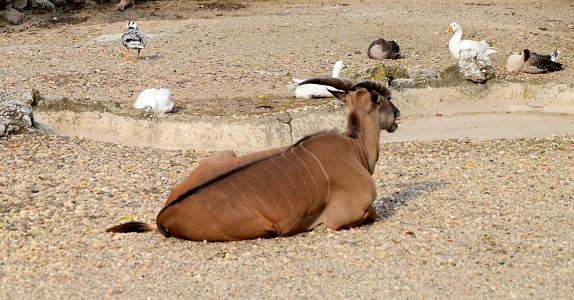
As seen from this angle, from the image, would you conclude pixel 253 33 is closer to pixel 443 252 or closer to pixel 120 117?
pixel 120 117

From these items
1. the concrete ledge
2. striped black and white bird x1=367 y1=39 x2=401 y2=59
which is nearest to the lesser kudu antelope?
the concrete ledge

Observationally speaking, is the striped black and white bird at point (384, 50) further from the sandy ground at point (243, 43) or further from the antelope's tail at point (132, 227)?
the antelope's tail at point (132, 227)

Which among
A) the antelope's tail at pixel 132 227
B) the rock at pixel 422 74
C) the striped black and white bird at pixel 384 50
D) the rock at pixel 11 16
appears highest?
the antelope's tail at pixel 132 227

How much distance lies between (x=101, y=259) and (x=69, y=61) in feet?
33.5

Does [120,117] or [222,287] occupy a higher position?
[222,287]

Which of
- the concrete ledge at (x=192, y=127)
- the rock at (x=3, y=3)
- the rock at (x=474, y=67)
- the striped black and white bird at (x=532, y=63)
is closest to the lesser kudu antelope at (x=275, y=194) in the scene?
the concrete ledge at (x=192, y=127)

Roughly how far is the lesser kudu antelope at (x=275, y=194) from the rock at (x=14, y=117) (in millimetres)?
3807

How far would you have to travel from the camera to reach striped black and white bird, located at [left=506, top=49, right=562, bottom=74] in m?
12.9

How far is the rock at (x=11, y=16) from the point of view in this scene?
19891 millimetres

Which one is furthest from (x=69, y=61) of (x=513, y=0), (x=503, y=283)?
(x=513, y=0)

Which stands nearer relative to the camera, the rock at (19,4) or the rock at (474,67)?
the rock at (474,67)

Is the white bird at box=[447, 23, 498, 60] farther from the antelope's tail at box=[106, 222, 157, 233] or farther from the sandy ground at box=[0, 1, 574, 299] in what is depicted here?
the antelope's tail at box=[106, 222, 157, 233]

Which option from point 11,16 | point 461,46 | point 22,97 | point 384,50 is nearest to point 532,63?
point 461,46

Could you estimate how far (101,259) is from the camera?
4.94 metres
